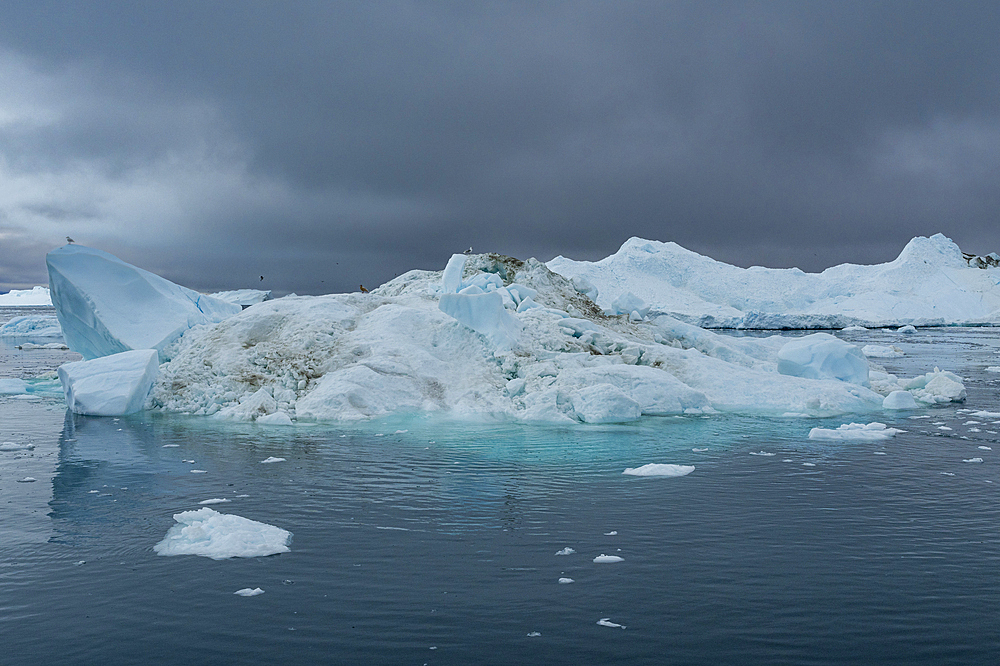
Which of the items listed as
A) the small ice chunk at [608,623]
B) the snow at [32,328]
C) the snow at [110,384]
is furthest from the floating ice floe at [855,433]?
the snow at [32,328]

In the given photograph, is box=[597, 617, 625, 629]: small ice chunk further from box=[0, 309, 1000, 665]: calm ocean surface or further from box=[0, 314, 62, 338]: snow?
box=[0, 314, 62, 338]: snow

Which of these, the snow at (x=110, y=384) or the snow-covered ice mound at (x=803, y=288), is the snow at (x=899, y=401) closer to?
the snow at (x=110, y=384)

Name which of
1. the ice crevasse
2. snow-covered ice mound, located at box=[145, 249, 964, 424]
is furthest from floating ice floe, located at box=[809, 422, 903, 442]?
the ice crevasse

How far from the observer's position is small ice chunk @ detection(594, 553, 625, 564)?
24.7 ft

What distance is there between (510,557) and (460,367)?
12398mm

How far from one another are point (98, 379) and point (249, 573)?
13561mm

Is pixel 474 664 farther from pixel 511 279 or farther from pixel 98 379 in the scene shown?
pixel 511 279

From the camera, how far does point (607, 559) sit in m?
7.59

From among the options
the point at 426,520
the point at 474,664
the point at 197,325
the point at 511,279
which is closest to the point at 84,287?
the point at 197,325

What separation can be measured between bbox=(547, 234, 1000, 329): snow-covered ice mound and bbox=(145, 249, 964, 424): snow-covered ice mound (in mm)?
58755

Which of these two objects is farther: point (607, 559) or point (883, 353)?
point (883, 353)

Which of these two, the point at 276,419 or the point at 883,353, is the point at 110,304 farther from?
the point at 883,353

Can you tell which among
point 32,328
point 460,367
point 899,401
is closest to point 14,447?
point 460,367

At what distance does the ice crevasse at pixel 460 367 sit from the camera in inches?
707
